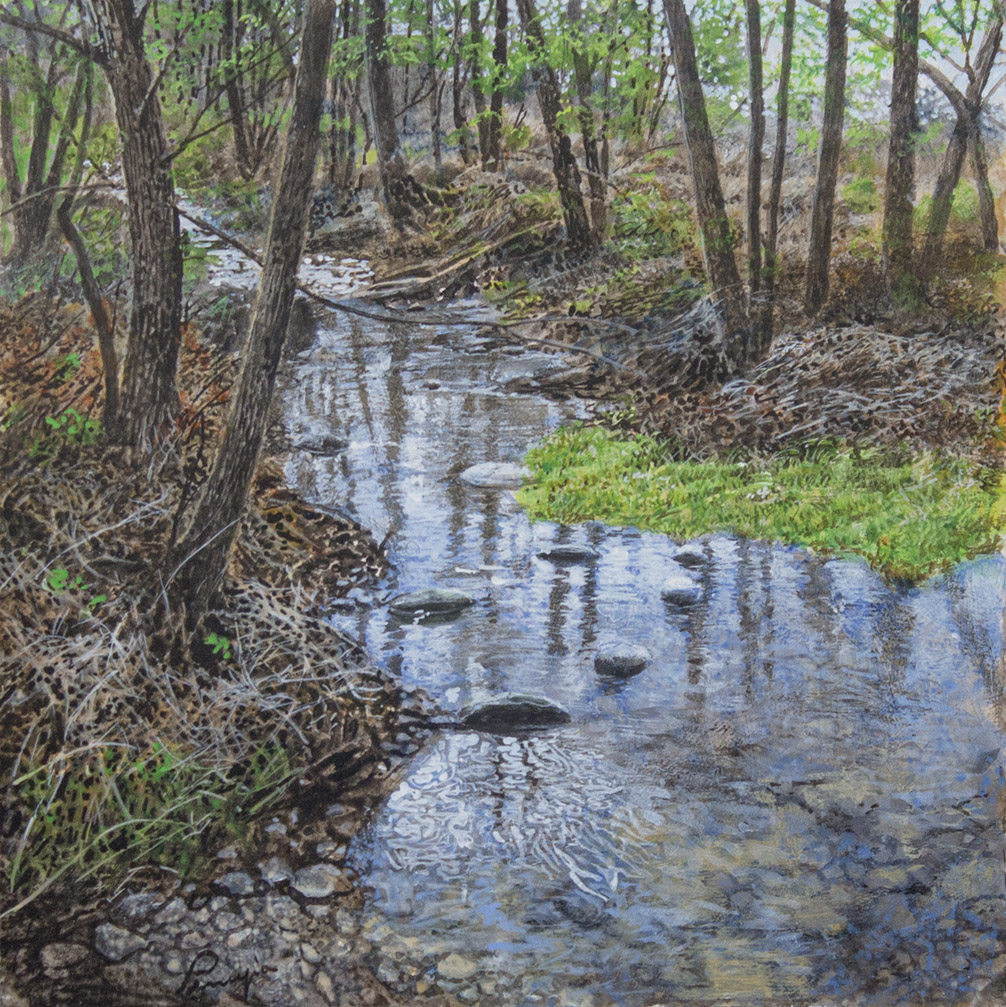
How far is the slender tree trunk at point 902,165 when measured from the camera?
205 centimetres

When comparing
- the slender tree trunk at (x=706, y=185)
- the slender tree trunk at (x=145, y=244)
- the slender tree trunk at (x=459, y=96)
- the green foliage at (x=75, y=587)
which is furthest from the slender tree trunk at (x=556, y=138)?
the green foliage at (x=75, y=587)

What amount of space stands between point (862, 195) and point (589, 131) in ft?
2.26

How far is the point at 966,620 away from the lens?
204 centimetres

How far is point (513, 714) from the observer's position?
193cm

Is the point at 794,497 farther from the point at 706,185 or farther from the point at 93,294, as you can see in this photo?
the point at 93,294

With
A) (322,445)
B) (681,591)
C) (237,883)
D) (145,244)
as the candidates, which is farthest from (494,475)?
(237,883)

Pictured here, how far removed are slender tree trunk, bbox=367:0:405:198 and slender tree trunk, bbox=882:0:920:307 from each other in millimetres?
1193

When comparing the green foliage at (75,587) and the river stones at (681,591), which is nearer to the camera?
the green foliage at (75,587)

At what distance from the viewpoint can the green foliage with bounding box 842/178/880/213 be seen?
2090 mm

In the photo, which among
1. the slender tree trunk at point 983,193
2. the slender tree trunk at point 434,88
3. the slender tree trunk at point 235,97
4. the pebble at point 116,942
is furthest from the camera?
the slender tree trunk at point 983,193

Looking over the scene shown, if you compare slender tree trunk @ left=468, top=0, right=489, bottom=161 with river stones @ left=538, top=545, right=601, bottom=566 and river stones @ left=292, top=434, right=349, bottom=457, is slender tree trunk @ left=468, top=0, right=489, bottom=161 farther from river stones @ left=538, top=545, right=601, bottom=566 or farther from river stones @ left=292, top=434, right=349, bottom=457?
river stones @ left=538, top=545, right=601, bottom=566

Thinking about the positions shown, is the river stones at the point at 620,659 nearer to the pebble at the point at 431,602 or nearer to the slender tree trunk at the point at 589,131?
the pebble at the point at 431,602

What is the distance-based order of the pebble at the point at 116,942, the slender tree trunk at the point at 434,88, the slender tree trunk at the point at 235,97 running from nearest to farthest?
1. the pebble at the point at 116,942
2. the slender tree trunk at the point at 235,97
3. the slender tree trunk at the point at 434,88

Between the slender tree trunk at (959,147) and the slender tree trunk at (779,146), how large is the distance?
0.37 meters
